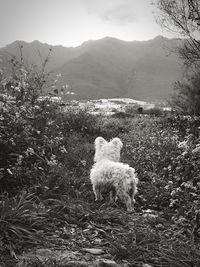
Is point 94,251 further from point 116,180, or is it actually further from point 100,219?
point 116,180

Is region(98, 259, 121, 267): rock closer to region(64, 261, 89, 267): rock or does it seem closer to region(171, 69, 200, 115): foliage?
region(64, 261, 89, 267): rock

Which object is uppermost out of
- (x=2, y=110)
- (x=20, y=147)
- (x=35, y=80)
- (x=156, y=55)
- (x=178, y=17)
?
(x=156, y=55)

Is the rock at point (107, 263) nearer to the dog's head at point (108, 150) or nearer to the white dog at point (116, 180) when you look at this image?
the white dog at point (116, 180)

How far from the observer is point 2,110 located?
7.54m

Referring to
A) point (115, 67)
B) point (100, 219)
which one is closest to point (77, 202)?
point (100, 219)

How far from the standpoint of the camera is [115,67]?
109875 millimetres

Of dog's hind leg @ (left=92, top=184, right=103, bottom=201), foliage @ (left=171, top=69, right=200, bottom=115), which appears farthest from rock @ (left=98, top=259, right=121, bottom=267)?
foliage @ (left=171, top=69, right=200, bottom=115)

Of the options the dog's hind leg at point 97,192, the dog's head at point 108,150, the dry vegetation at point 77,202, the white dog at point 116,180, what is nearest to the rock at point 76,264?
the dry vegetation at point 77,202

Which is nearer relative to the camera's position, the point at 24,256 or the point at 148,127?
the point at 24,256

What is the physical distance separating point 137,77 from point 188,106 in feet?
293

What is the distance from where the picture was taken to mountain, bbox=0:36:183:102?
302 feet

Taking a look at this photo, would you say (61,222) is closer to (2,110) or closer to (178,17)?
(2,110)

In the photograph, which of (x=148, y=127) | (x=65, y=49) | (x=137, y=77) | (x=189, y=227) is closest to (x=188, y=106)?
(x=148, y=127)

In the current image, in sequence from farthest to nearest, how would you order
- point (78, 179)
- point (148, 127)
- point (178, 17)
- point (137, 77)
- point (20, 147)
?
point (137, 77)
point (178, 17)
point (148, 127)
point (78, 179)
point (20, 147)
